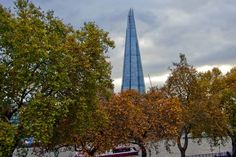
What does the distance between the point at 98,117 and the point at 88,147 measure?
1035cm

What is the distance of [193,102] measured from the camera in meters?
46.4

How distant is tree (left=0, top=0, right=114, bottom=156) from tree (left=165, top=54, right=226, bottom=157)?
1737cm

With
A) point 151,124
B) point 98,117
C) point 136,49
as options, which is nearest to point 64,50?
point 98,117

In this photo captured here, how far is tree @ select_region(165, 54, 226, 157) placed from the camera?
46.1 m

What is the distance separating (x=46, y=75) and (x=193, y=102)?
76.2 ft

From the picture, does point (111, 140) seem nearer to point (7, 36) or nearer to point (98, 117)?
point (98, 117)

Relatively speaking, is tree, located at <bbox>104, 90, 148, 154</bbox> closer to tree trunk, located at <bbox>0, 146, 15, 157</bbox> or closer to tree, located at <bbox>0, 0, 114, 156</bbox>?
tree, located at <bbox>0, 0, 114, 156</bbox>

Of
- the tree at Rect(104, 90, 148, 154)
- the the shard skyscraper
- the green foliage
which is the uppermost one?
the the shard skyscraper

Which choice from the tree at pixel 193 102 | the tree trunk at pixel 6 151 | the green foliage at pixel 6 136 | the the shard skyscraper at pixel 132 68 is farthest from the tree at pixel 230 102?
the the shard skyscraper at pixel 132 68

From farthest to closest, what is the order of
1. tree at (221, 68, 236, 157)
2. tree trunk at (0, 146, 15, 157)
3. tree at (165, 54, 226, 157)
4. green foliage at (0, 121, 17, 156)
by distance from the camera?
tree at (221, 68, 236, 157) → tree at (165, 54, 226, 157) → tree trunk at (0, 146, 15, 157) → green foliage at (0, 121, 17, 156)

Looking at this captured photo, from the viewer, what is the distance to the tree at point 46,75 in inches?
1020

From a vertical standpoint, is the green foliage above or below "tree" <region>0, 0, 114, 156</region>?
below

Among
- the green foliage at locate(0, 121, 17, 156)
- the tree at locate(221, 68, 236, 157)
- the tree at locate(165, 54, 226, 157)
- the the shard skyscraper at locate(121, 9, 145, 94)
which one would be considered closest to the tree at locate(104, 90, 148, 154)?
the tree at locate(165, 54, 226, 157)

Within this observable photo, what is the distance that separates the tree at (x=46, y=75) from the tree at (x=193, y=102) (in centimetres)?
1737
